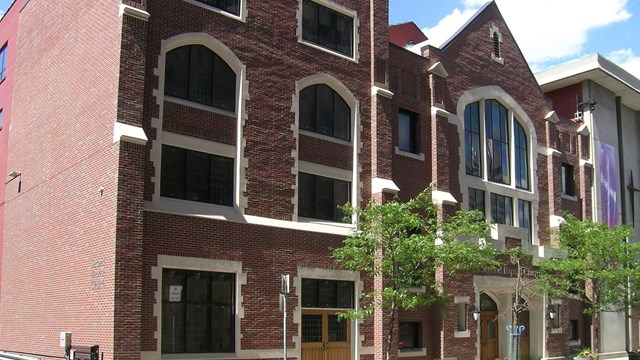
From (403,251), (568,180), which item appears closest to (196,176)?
(403,251)

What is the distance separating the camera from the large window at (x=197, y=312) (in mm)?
18297

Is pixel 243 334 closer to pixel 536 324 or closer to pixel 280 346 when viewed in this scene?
pixel 280 346

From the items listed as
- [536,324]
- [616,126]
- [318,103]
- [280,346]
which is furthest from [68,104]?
[616,126]

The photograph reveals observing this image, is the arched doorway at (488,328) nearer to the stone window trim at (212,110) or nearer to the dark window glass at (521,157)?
the dark window glass at (521,157)

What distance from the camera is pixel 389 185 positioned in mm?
23906

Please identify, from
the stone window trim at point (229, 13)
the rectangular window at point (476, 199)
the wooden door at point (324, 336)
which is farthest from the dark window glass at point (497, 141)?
the stone window trim at point (229, 13)

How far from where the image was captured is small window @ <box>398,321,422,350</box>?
24.7m

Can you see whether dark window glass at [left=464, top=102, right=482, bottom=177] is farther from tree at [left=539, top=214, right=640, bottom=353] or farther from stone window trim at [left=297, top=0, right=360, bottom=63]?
stone window trim at [left=297, top=0, right=360, bottom=63]

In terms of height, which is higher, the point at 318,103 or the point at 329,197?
the point at 318,103

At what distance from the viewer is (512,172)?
31.5 metres

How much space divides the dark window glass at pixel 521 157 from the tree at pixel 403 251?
1084 cm

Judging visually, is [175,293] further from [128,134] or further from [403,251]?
[403,251]

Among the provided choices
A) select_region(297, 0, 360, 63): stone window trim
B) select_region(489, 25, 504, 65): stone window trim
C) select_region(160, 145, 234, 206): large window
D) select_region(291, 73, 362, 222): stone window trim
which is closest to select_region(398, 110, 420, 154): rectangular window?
select_region(291, 73, 362, 222): stone window trim

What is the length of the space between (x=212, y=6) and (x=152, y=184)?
223 inches
